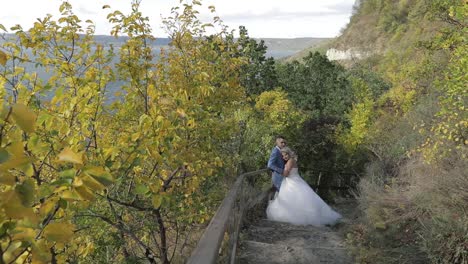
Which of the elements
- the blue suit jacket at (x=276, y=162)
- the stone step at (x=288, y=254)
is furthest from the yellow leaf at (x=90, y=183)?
the blue suit jacket at (x=276, y=162)

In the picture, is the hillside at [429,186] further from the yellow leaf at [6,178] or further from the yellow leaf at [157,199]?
the yellow leaf at [6,178]

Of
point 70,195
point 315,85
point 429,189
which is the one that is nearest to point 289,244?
point 429,189

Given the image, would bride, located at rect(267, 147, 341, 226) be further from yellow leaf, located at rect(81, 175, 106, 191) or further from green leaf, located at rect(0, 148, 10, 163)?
green leaf, located at rect(0, 148, 10, 163)

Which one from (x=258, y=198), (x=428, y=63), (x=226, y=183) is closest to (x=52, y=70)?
(x=226, y=183)

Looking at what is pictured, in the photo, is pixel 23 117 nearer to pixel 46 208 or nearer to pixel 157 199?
pixel 46 208

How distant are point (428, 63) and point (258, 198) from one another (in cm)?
1067

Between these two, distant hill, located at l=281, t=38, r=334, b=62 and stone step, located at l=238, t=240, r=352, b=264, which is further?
distant hill, located at l=281, t=38, r=334, b=62

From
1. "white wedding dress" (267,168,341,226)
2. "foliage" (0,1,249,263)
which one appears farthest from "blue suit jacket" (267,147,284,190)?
"foliage" (0,1,249,263)

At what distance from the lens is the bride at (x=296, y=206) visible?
842 centimetres

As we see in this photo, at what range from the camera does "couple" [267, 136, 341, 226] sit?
843 centimetres

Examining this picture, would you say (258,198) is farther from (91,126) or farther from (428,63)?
(428,63)

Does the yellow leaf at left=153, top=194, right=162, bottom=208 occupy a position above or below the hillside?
above

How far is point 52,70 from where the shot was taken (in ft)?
14.1

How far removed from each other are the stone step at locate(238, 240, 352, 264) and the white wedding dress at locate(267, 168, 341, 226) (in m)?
2.51
